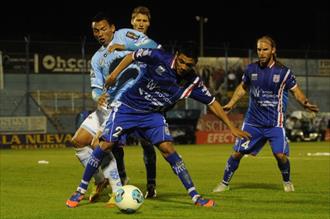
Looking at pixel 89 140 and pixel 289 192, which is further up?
pixel 89 140

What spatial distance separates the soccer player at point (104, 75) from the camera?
11.3 meters

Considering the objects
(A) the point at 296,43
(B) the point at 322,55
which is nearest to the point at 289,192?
(B) the point at 322,55

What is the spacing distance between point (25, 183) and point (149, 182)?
371 centimetres

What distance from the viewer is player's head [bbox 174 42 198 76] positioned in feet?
33.3

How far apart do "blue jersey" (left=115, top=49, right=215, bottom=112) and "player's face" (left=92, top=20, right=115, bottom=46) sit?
0.97 m

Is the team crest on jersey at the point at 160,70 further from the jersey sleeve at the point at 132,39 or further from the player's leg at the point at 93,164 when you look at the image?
the player's leg at the point at 93,164

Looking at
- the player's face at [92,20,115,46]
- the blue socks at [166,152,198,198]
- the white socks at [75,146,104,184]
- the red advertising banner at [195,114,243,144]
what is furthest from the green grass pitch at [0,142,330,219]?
the red advertising banner at [195,114,243,144]

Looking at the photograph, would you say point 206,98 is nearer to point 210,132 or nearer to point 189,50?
point 189,50

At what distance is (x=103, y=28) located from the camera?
37.8 feet

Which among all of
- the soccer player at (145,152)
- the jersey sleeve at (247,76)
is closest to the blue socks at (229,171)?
the jersey sleeve at (247,76)

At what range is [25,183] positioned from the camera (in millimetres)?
15016

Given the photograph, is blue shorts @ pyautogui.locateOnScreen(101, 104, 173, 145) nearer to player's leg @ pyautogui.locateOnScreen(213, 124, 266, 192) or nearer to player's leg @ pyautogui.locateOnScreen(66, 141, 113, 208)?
player's leg @ pyautogui.locateOnScreen(66, 141, 113, 208)

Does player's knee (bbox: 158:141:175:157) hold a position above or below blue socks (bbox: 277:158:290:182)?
above

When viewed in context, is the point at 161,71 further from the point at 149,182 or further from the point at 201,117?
the point at 201,117
